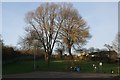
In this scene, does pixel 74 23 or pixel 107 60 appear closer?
pixel 74 23

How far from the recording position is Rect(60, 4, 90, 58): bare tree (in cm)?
4984

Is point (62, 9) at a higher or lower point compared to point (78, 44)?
higher

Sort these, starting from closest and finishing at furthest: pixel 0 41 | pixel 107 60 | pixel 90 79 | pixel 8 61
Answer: pixel 90 79, pixel 0 41, pixel 8 61, pixel 107 60

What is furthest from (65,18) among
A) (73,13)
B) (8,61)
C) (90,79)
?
(90,79)

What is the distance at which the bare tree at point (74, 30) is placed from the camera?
164 ft

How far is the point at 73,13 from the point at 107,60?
15795 millimetres

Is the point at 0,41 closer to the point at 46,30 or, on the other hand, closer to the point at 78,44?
the point at 46,30

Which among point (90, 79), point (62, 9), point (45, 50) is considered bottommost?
point (90, 79)

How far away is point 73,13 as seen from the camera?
50.3 metres

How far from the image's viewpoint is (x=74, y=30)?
165 ft

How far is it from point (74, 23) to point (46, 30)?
5.12 meters

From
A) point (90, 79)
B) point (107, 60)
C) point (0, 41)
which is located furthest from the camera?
point (107, 60)

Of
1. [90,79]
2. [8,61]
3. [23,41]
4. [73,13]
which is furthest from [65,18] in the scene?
[90,79]

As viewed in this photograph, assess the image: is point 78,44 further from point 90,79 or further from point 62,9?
point 90,79
